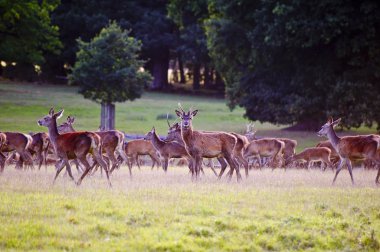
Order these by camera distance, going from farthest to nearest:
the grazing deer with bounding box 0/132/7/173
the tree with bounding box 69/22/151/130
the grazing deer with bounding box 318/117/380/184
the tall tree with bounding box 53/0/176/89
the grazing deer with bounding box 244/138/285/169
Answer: the tall tree with bounding box 53/0/176/89 → the tree with bounding box 69/22/151/130 → the grazing deer with bounding box 244/138/285/169 → the grazing deer with bounding box 0/132/7/173 → the grazing deer with bounding box 318/117/380/184

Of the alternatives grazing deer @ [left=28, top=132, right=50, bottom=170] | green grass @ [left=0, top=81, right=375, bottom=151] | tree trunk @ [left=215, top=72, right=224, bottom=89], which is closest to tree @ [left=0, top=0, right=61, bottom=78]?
green grass @ [left=0, top=81, right=375, bottom=151]

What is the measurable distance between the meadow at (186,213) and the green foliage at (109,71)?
1933 cm

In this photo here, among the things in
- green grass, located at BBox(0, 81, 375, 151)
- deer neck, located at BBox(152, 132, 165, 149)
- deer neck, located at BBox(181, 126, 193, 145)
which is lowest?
green grass, located at BBox(0, 81, 375, 151)

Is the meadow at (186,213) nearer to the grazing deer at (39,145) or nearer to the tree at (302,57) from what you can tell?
the grazing deer at (39,145)

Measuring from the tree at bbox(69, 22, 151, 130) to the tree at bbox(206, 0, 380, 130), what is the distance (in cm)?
431

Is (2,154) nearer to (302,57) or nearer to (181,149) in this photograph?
(181,149)

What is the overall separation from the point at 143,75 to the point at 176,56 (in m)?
32.8

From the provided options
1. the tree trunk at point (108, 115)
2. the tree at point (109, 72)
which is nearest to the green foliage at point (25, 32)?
the tree at point (109, 72)

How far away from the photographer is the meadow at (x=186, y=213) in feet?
36.9

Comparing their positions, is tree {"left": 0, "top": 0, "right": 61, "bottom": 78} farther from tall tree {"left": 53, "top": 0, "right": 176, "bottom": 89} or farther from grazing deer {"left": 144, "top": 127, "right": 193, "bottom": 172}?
grazing deer {"left": 144, "top": 127, "right": 193, "bottom": 172}

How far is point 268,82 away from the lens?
3884cm

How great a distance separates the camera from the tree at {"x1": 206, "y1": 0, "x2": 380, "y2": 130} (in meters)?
33.0

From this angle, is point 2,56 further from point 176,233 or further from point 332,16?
point 176,233

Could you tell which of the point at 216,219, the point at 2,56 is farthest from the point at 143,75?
the point at 216,219
